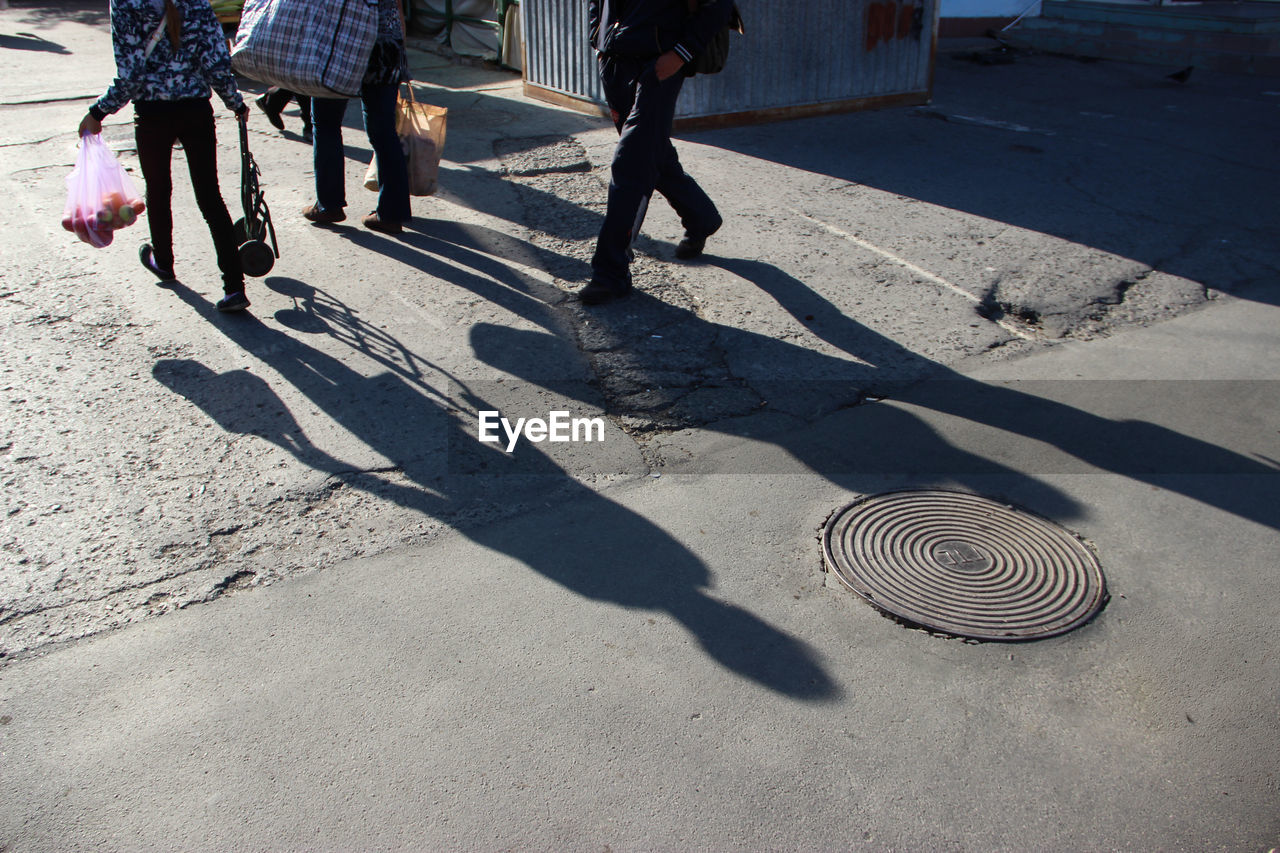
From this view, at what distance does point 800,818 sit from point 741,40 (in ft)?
26.1

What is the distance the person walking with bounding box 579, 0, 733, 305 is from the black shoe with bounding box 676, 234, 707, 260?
0.48 meters

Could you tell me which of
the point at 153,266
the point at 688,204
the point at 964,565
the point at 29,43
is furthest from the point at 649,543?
the point at 29,43

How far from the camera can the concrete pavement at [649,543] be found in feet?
7.81

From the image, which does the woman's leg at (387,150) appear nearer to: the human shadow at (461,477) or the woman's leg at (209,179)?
the woman's leg at (209,179)

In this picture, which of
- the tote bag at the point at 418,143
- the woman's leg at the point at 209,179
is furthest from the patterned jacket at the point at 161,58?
the tote bag at the point at 418,143

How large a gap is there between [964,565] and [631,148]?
272 cm

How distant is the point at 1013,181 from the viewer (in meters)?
7.56

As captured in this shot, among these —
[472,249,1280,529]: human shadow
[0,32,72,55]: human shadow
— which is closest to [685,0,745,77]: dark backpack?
[472,249,1280,529]: human shadow

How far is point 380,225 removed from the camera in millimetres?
5984

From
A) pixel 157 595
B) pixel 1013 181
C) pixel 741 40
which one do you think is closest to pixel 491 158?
pixel 741 40

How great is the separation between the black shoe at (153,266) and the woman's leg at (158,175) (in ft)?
0.05

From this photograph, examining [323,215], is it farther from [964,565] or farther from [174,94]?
[964,565]

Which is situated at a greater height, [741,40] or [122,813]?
[741,40]

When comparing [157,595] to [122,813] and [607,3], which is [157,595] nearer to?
[122,813]
